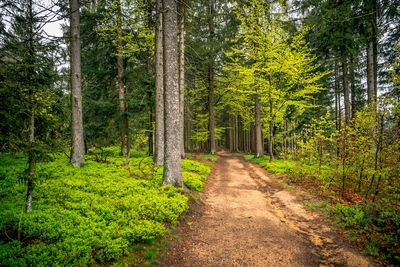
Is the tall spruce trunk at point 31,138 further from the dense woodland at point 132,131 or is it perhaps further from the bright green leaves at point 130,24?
the bright green leaves at point 130,24

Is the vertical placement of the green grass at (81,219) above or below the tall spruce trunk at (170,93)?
below

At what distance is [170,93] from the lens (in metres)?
6.16

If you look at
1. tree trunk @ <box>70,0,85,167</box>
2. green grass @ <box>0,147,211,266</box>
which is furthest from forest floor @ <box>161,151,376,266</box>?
tree trunk @ <box>70,0,85,167</box>

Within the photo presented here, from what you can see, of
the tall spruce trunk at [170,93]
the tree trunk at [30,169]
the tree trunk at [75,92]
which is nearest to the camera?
the tree trunk at [30,169]

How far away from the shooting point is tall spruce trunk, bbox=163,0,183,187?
6.11 m

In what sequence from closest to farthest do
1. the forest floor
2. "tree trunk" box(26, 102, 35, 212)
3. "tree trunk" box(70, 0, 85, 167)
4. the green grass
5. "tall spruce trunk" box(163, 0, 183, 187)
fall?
the green grass
the forest floor
"tree trunk" box(26, 102, 35, 212)
"tall spruce trunk" box(163, 0, 183, 187)
"tree trunk" box(70, 0, 85, 167)

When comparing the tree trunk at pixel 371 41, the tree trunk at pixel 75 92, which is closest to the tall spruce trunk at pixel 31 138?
the tree trunk at pixel 75 92

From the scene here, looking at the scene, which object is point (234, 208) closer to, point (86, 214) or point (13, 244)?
point (86, 214)

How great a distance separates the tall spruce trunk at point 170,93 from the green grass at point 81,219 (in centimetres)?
68

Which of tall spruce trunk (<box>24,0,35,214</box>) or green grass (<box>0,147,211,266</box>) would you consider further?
tall spruce trunk (<box>24,0,35,214</box>)

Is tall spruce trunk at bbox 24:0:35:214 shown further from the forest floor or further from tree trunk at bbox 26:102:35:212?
the forest floor

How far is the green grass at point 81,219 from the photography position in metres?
2.60

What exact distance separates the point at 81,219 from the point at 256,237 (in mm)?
4018

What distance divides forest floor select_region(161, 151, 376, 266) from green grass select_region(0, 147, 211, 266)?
2.38 feet
